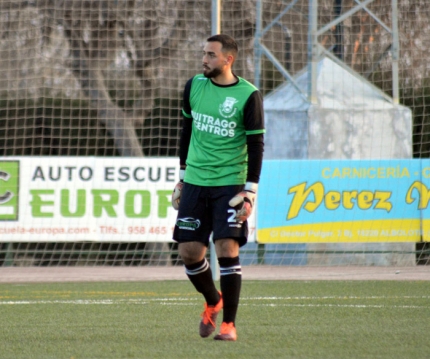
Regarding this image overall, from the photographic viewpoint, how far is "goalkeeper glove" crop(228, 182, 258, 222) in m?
5.70

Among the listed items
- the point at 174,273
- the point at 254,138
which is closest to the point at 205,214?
the point at 254,138

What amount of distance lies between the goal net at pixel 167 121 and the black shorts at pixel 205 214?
6743mm

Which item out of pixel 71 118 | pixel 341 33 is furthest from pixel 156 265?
pixel 341 33

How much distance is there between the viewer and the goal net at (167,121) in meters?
13.5

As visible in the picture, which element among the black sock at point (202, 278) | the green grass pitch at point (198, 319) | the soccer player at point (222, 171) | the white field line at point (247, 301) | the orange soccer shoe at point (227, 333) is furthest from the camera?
the white field line at point (247, 301)

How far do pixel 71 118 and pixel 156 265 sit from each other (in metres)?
2.63

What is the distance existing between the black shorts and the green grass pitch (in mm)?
607

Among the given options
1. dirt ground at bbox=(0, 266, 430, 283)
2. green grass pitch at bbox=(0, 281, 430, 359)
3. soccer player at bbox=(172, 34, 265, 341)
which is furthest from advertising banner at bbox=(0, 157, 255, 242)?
soccer player at bbox=(172, 34, 265, 341)

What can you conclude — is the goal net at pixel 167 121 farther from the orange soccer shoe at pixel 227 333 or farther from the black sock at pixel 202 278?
the orange soccer shoe at pixel 227 333

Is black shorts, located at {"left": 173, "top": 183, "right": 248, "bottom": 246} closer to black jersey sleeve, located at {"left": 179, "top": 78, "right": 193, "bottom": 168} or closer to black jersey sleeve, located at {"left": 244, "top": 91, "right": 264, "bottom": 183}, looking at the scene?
black jersey sleeve, located at {"left": 244, "top": 91, "right": 264, "bottom": 183}

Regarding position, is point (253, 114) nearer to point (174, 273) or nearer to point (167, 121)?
point (174, 273)

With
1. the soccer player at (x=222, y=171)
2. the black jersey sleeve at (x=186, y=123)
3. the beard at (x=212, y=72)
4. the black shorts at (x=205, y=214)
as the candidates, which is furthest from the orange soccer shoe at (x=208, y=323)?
the beard at (x=212, y=72)

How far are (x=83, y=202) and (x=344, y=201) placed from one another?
361 cm

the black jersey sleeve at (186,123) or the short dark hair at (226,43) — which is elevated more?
the short dark hair at (226,43)
